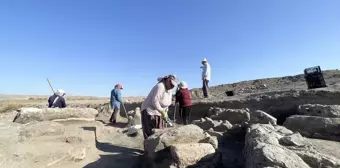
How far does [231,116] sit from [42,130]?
5.11m

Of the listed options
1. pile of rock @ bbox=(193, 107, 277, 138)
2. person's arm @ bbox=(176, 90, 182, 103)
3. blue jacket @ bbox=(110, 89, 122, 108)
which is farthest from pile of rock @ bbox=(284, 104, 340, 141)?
blue jacket @ bbox=(110, 89, 122, 108)

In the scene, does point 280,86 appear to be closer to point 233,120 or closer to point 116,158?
point 233,120

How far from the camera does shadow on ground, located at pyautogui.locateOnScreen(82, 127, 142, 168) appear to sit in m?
5.30

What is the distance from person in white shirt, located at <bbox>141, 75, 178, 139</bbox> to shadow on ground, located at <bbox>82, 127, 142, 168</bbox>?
59 cm

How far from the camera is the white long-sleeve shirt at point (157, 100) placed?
17.9 feet

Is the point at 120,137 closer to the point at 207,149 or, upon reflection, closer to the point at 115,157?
the point at 115,157

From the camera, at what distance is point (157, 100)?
546 cm

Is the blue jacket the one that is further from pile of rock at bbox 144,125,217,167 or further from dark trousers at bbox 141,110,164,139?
pile of rock at bbox 144,125,217,167

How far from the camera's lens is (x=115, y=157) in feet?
18.8

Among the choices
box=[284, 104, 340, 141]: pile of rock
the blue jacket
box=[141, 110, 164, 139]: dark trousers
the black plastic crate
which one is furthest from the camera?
the black plastic crate

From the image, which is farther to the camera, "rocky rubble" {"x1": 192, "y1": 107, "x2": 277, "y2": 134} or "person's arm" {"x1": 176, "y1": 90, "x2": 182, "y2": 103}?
"person's arm" {"x1": 176, "y1": 90, "x2": 182, "y2": 103}

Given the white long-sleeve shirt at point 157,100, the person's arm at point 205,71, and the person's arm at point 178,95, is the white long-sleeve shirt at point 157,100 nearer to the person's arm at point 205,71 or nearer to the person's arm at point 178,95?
the person's arm at point 178,95

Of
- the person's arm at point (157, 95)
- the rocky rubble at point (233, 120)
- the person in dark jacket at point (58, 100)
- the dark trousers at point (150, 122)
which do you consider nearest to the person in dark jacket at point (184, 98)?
the rocky rubble at point (233, 120)

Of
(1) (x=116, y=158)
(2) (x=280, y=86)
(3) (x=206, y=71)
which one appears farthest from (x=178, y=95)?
(2) (x=280, y=86)
